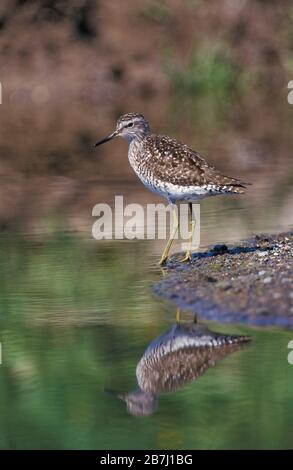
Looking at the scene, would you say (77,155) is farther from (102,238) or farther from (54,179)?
(102,238)

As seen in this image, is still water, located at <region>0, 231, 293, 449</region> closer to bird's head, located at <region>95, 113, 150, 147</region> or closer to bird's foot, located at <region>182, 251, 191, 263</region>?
bird's foot, located at <region>182, 251, 191, 263</region>

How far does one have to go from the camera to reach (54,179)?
1841cm

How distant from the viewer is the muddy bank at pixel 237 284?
9.34 metres

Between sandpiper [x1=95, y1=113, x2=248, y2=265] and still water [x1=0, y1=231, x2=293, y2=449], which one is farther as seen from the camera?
sandpiper [x1=95, y1=113, x2=248, y2=265]

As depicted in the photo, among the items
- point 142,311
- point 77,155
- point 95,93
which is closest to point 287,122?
point 77,155

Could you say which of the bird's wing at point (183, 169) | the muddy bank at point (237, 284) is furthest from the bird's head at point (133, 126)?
the muddy bank at point (237, 284)

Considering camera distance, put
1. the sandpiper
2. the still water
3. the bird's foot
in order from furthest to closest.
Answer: the bird's foot → the sandpiper → the still water

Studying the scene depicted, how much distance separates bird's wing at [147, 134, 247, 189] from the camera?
11641 millimetres

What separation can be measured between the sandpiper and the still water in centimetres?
85

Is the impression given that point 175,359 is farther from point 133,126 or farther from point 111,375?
point 133,126

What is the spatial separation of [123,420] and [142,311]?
8.62ft

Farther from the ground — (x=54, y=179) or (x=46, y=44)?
(x=46, y=44)

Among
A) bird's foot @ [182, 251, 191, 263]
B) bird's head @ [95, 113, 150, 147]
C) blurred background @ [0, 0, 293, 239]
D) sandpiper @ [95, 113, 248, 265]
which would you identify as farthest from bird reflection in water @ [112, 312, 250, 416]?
blurred background @ [0, 0, 293, 239]
